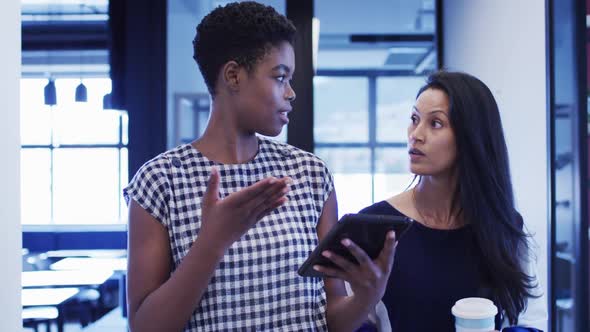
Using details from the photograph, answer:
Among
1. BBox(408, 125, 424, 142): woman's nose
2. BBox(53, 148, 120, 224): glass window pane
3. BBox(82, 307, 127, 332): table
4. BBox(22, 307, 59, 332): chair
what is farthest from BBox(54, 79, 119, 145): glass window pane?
BBox(408, 125, 424, 142): woman's nose

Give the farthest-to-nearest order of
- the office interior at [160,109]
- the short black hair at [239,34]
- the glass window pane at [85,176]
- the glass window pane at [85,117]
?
the glass window pane at [85,176], the glass window pane at [85,117], the office interior at [160,109], the short black hair at [239,34]

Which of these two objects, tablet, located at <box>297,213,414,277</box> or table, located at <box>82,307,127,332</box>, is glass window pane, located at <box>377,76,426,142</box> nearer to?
table, located at <box>82,307,127,332</box>

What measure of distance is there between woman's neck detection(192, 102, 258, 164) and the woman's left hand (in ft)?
0.93

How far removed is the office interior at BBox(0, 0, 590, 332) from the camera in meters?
1.99

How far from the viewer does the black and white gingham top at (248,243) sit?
3.07ft

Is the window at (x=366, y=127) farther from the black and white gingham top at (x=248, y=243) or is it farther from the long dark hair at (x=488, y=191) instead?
the black and white gingham top at (x=248, y=243)

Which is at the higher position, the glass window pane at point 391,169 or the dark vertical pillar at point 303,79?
the dark vertical pillar at point 303,79

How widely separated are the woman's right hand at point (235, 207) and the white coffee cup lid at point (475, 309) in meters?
0.47

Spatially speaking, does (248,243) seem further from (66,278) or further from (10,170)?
(66,278)

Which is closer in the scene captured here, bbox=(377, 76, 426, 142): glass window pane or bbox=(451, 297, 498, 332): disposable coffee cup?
bbox=(451, 297, 498, 332): disposable coffee cup

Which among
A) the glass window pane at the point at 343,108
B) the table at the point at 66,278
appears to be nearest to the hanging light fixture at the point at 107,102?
the table at the point at 66,278

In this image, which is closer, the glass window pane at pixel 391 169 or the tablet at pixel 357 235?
the tablet at pixel 357 235

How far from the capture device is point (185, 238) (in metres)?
0.94

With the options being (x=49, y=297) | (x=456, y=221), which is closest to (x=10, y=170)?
(x=456, y=221)
